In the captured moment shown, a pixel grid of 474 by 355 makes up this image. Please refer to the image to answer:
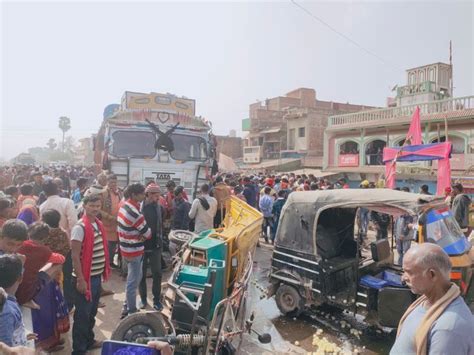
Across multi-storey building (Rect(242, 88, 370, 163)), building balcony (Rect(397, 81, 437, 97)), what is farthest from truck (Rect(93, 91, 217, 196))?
multi-storey building (Rect(242, 88, 370, 163))

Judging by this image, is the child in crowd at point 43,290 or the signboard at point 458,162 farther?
the signboard at point 458,162

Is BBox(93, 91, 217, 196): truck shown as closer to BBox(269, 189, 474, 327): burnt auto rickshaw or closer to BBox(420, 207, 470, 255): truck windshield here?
BBox(269, 189, 474, 327): burnt auto rickshaw

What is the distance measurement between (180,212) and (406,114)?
19008 millimetres

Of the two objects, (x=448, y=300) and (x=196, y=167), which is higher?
(x=196, y=167)

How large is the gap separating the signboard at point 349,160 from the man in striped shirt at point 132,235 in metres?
21.9

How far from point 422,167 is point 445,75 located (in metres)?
14.4

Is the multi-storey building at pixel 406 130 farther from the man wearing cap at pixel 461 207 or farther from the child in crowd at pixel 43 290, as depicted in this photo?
the child in crowd at pixel 43 290

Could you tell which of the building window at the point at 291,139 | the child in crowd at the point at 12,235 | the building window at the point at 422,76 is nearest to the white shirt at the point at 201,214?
the child in crowd at the point at 12,235

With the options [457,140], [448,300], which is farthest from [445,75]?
[448,300]

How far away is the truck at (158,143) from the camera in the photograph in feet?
28.3

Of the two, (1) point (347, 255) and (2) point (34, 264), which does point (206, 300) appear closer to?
(2) point (34, 264)

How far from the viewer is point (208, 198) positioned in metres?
6.66

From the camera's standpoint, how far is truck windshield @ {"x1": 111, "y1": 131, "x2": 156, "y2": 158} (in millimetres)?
8750

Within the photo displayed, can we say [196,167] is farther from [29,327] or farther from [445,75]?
[445,75]
